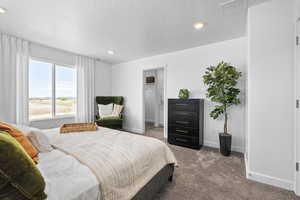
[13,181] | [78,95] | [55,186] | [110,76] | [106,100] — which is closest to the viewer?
[13,181]

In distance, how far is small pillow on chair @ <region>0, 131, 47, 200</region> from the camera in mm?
673

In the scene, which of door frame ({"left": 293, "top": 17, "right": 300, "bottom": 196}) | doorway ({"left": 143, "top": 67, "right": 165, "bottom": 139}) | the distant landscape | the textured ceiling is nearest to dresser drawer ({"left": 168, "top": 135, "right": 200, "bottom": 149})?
door frame ({"left": 293, "top": 17, "right": 300, "bottom": 196})

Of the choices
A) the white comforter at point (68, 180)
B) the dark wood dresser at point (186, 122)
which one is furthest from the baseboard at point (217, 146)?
the white comforter at point (68, 180)

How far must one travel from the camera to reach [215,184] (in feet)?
6.06

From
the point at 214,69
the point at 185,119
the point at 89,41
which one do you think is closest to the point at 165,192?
the point at 185,119

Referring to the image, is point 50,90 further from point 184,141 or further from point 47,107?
point 184,141

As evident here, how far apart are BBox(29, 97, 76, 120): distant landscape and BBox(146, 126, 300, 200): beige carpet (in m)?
3.67

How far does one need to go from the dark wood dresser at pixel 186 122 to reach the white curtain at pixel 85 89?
2747 mm

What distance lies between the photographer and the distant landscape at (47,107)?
11.4 feet

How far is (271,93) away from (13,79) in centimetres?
490

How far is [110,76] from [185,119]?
3.55 m

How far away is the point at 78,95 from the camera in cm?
421

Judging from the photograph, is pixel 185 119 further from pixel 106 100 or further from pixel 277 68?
pixel 106 100

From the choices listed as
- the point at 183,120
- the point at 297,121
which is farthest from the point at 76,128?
the point at 297,121
